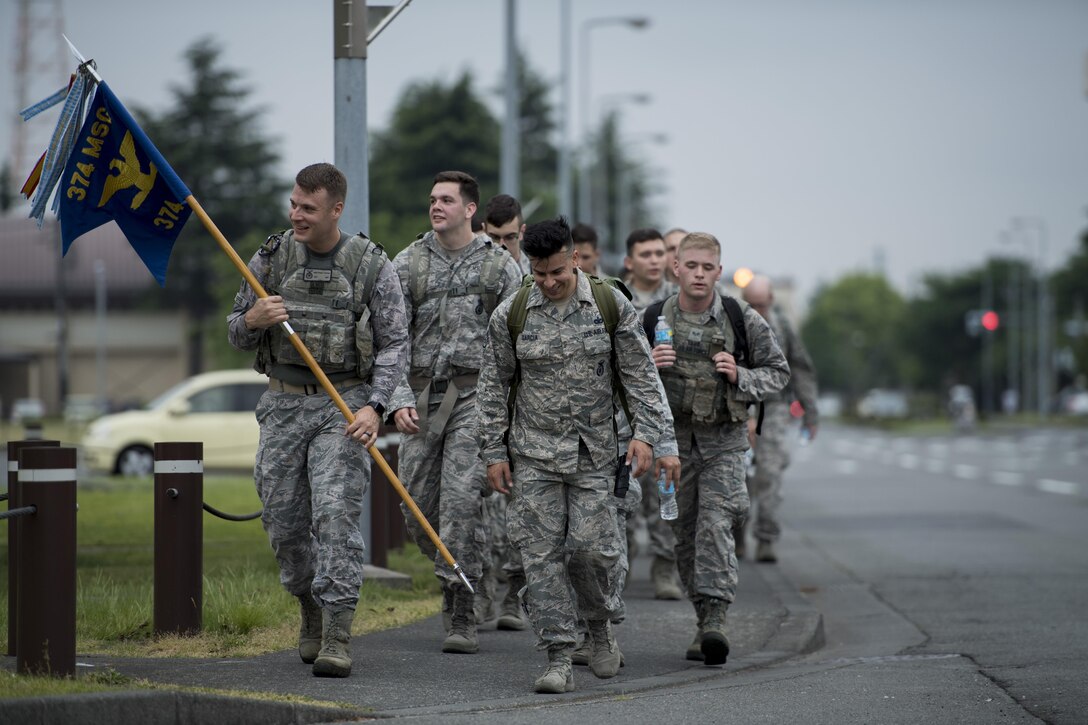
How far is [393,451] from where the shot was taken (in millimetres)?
11289

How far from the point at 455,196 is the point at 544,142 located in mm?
63579

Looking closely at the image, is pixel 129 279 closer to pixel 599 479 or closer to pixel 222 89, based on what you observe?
pixel 222 89

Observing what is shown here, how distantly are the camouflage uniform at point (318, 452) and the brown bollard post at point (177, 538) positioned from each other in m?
0.56

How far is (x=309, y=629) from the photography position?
275 inches

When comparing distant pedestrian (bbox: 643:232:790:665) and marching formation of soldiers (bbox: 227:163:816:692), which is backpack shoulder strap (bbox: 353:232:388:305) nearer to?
marching formation of soldiers (bbox: 227:163:816:692)

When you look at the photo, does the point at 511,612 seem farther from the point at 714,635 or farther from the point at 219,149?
the point at 219,149

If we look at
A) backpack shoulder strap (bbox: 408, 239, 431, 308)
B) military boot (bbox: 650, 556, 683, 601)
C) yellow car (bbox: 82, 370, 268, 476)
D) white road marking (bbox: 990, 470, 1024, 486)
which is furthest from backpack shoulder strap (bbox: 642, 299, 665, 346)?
white road marking (bbox: 990, 470, 1024, 486)

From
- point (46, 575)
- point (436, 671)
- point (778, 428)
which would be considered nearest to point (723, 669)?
point (436, 671)

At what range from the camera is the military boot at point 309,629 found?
6.89 m

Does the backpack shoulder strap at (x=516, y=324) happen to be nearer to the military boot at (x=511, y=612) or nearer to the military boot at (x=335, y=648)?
the military boot at (x=335, y=648)

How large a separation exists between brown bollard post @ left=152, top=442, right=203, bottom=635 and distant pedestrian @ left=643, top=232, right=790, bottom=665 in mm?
2146

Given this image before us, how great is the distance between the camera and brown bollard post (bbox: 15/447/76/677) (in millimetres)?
5820

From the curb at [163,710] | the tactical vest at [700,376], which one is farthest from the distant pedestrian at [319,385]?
the tactical vest at [700,376]

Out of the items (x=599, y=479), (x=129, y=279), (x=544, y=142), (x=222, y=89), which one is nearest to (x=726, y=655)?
(x=599, y=479)
